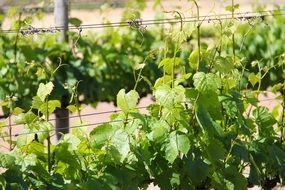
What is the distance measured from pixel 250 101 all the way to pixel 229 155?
297mm

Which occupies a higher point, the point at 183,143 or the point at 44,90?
the point at 44,90

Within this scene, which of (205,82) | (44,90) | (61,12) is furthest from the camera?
(61,12)

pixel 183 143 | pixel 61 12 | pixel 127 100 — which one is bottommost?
pixel 183 143

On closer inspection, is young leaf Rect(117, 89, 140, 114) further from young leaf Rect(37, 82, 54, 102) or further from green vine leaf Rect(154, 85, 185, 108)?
young leaf Rect(37, 82, 54, 102)

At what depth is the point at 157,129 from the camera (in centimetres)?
312

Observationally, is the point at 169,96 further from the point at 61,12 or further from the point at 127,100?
the point at 61,12

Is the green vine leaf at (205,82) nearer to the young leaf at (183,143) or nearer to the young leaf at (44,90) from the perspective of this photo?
the young leaf at (183,143)

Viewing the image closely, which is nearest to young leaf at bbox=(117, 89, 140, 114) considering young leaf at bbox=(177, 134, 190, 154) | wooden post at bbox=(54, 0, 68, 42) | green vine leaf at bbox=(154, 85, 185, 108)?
green vine leaf at bbox=(154, 85, 185, 108)

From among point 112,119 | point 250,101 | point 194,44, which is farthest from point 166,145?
point 194,44

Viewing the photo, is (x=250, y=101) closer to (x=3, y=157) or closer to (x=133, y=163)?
(x=133, y=163)

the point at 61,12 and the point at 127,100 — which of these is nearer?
the point at 127,100

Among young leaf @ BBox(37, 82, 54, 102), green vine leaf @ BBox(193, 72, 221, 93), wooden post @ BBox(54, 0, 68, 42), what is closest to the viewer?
young leaf @ BBox(37, 82, 54, 102)

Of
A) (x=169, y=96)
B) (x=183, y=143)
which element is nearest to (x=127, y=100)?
(x=169, y=96)

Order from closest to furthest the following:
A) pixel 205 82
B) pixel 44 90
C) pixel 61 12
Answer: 1. pixel 44 90
2. pixel 205 82
3. pixel 61 12
